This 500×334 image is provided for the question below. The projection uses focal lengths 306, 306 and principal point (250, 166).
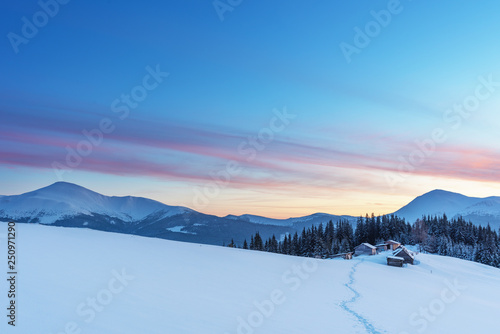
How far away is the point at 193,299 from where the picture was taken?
12430 millimetres

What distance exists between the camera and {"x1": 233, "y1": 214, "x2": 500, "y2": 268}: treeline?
3959 inches

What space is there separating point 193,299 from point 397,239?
129184 mm

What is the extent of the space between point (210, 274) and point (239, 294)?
11.1 ft

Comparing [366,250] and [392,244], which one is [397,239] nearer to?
[392,244]

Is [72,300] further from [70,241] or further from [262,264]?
[262,264]

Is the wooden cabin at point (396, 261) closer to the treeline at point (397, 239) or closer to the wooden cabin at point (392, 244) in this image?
the treeline at point (397, 239)

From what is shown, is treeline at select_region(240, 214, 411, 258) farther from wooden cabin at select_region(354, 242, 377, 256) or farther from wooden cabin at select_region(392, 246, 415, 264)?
wooden cabin at select_region(392, 246, 415, 264)

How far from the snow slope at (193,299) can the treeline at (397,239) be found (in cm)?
7390

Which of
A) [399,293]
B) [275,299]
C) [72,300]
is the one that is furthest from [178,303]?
[399,293]

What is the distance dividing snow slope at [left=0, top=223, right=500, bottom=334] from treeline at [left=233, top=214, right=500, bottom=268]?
242 ft

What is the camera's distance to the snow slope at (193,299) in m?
9.34

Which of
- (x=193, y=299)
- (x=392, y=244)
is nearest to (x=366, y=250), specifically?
(x=392, y=244)

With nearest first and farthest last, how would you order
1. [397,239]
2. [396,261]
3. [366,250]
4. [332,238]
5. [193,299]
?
[193,299] < [396,261] < [366,250] < [332,238] < [397,239]

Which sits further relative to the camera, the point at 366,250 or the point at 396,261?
the point at 366,250
